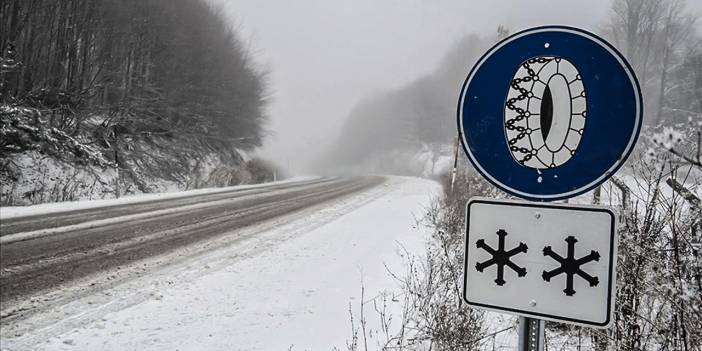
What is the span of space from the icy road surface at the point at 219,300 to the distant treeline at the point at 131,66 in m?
10.2

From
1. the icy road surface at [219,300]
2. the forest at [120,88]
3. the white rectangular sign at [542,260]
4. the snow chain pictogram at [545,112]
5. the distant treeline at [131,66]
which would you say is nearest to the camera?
the white rectangular sign at [542,260]

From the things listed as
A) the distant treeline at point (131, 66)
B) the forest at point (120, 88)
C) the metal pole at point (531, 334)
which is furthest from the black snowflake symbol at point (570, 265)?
the distant treeline at point (131, 66)

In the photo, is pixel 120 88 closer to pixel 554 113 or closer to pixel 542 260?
pixel 554 113

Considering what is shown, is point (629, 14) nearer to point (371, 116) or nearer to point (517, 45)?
point (517, 45)

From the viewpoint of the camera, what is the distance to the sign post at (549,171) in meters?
1.47

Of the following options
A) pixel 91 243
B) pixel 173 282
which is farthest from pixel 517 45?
pixel 91 243

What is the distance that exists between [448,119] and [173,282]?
186 feet

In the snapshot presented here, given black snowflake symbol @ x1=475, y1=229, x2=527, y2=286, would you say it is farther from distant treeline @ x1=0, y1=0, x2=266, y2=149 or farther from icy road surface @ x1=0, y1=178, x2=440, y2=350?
distant treeline @ x1=0, y1=0, x2=266, y2=149

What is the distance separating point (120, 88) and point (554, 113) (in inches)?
816

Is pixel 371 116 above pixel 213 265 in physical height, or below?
above

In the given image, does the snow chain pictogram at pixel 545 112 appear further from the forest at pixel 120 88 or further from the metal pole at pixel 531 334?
the forest at pixel 120 88

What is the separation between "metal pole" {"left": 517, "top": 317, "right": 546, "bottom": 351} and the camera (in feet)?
5.10

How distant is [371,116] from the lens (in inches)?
3130

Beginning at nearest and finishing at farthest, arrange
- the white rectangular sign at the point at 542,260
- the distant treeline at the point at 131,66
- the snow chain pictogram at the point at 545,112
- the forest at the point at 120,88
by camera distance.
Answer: the white rectangular sign at the point at 542,260
the snow chain pictogram at the point at 545,112
the forest at the point at 120,88
the distant treeline at the point at 131,66
